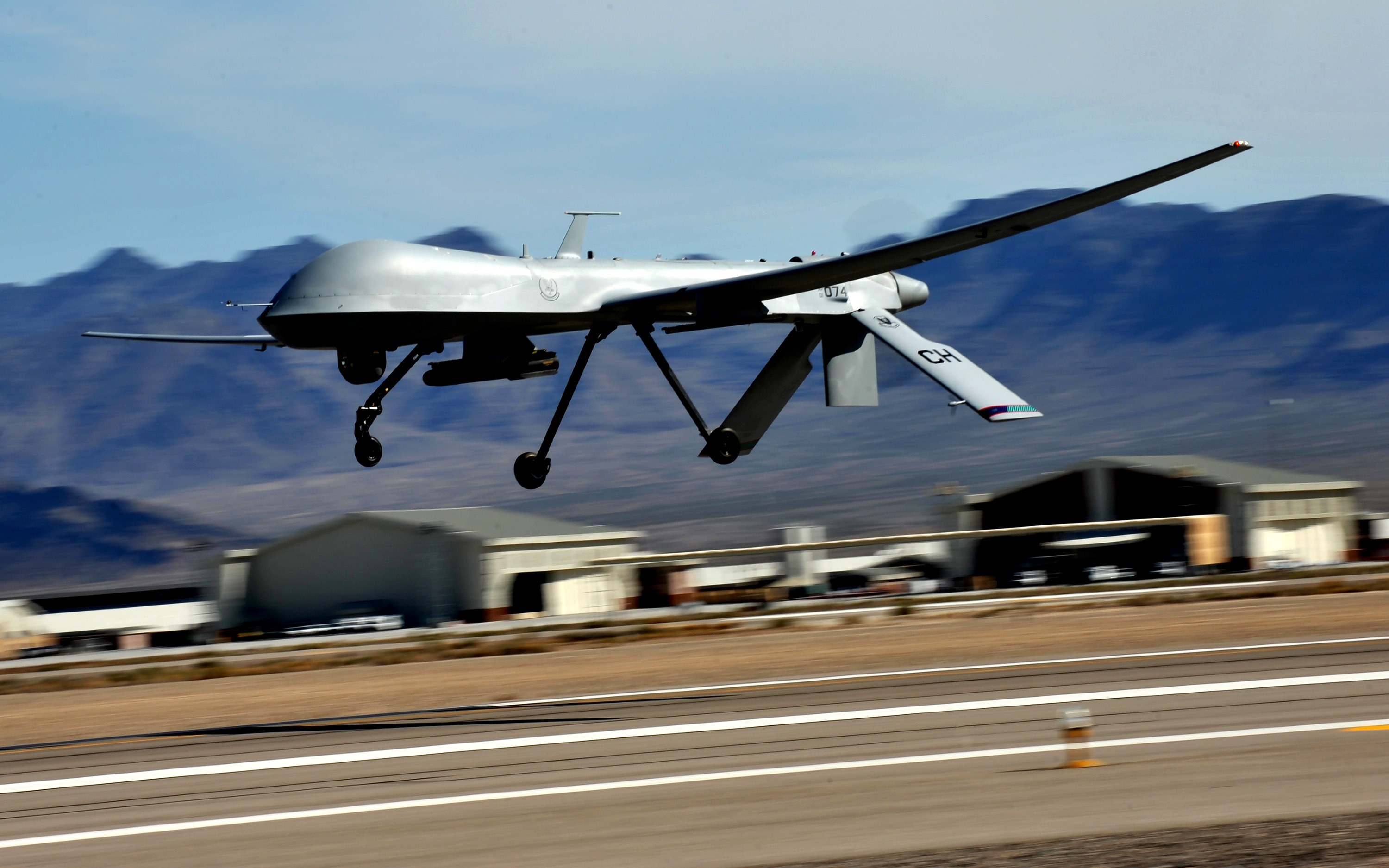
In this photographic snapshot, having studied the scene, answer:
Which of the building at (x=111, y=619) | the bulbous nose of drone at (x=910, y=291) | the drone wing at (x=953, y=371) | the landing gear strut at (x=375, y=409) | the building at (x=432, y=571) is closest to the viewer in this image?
the landing gear strut at (x=375, y=409)

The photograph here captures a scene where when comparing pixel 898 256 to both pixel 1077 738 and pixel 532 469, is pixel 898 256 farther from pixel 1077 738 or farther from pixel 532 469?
pixel 1077 738

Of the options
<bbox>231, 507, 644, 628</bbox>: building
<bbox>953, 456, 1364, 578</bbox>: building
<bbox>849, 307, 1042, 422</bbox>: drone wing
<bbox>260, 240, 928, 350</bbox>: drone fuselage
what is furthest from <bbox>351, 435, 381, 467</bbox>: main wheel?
<bbox>953, 456, 1364, 578</bbox>: building

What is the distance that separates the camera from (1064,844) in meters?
16.6

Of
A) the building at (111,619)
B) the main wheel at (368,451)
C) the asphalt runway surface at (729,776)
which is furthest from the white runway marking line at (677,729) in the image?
the building at (111,619)

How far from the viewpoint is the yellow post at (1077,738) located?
21.0 meters

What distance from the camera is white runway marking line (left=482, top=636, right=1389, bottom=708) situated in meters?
34.8

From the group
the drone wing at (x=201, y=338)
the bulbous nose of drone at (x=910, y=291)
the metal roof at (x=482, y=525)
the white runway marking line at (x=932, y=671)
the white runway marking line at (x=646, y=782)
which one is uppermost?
the bulbous nose of drone at (x=910, y=291)

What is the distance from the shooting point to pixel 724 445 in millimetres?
18359

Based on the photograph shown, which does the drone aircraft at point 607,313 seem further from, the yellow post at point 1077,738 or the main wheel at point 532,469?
the yellow post at point 1077,738

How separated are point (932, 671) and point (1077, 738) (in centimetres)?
1511

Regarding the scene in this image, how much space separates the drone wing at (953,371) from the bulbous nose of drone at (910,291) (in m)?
1.22

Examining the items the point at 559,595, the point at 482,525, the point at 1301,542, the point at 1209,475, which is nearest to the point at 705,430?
the point at 559,595

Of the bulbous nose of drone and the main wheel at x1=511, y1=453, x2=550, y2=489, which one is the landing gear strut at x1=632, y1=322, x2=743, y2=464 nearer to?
the main wheel at x1=511, y1=453, x2=550, y2=489

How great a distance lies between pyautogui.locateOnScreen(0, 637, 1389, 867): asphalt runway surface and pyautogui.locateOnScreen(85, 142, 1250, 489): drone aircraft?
Answer: 5003mm
